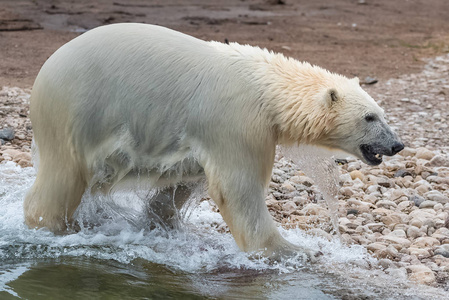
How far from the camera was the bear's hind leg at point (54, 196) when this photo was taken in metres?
4.58

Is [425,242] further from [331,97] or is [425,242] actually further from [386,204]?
[331,97]

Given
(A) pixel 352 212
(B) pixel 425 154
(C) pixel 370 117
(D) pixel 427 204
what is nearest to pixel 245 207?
(C) pixel 370 117

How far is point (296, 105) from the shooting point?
430 centimetres

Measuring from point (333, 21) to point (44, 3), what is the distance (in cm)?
598

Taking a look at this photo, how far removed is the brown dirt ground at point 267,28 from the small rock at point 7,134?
6.39 ft

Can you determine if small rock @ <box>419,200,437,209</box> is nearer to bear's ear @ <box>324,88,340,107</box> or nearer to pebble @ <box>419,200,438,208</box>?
pebble @ <box>419,200,438,208</box>

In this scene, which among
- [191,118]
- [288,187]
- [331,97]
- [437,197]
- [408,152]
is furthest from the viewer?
[408,152]

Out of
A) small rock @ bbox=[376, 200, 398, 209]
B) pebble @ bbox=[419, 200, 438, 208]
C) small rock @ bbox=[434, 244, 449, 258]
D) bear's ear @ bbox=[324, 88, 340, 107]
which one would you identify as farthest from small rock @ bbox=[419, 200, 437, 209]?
bear's ear @ bbox=[324, 88, 340, 107]

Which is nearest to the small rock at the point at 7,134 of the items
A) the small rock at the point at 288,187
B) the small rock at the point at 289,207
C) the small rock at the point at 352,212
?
the small rock at the point at 288,187

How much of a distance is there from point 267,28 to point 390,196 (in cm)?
807

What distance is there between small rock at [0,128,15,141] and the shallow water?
76.5 inches

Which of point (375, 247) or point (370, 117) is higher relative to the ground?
point (370, 117)

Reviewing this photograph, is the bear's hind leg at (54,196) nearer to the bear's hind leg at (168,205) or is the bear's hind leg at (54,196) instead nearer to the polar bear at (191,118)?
the polar bear at (191,118)

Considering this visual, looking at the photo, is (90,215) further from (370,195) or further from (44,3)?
(44,3)
